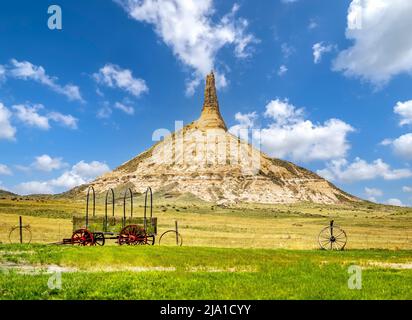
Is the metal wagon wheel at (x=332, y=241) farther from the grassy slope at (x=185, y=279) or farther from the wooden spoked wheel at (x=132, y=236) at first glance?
the wooden spoked wheel at (x=132, y=236)

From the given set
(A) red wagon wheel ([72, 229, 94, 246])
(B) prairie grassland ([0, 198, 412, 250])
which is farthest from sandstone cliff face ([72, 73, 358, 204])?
(A) red wagon wheel ([72, 229, 94, 246])

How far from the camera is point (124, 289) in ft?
40.3

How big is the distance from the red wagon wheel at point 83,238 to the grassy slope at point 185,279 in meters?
5.28

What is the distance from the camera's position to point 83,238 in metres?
28.1

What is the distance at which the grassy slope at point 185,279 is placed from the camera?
38.7 feet

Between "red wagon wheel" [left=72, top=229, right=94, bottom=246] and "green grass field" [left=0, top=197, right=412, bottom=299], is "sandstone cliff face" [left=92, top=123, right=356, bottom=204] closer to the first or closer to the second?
"red wagon wheel" [left=72, top=229, right=94, bottom=246]

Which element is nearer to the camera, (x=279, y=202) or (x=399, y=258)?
(x=399, y=258)

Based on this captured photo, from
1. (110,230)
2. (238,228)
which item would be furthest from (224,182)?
(110,230)

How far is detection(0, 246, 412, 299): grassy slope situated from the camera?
11.8 meters
